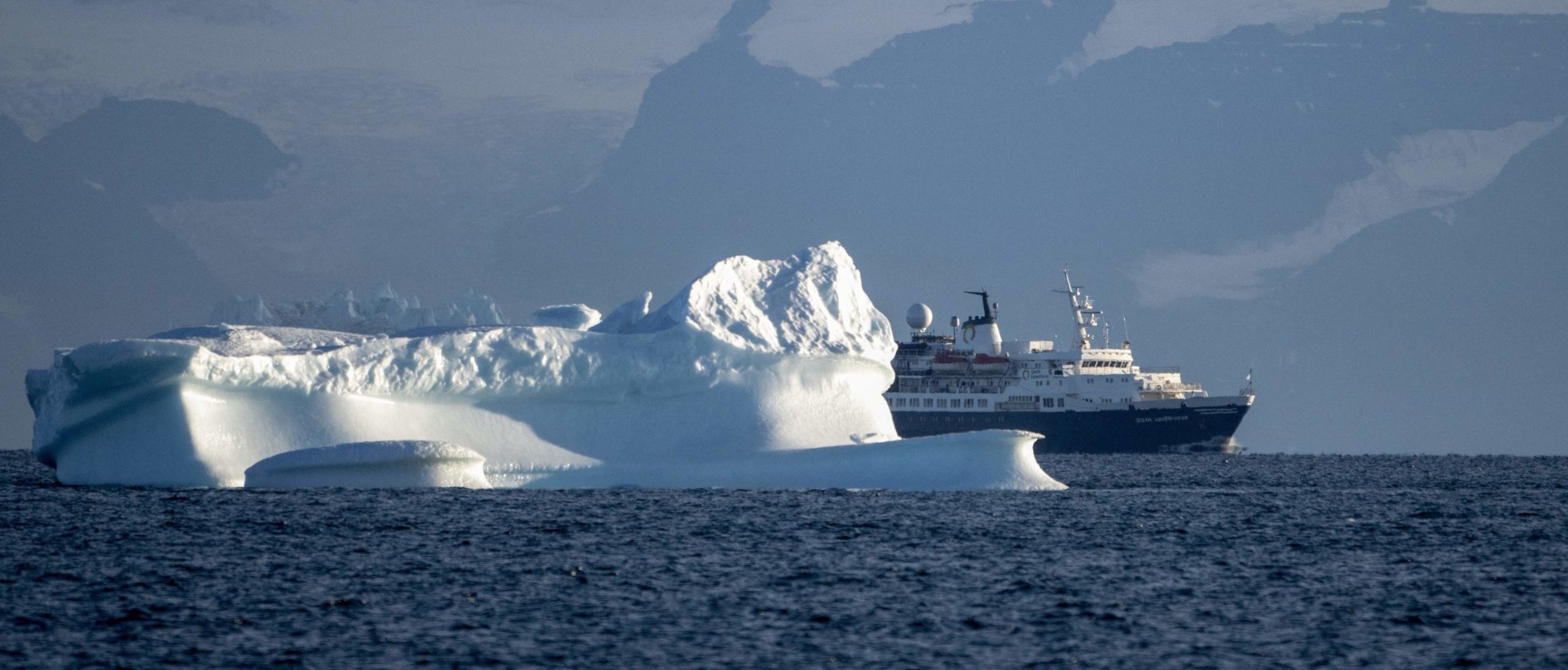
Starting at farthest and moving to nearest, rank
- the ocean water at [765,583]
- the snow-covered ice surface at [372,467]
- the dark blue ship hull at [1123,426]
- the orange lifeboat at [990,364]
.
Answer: the orange lifeboat at [990,364], the dark blue ship hull at [1123,426], the snow-covered ice surface at [372,467], the ocean water at [765,583]

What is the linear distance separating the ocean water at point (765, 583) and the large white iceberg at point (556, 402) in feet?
2.43

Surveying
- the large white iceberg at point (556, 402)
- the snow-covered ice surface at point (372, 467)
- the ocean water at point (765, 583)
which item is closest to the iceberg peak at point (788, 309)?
the large white iceberg at point (556, 402)

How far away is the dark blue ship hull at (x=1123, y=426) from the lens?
67.1 metres

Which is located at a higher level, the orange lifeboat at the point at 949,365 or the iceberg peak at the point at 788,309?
the orange lifeboat at the point at 949,365

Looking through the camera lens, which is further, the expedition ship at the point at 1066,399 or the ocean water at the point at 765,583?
the expedition ship at the point at 1066,399

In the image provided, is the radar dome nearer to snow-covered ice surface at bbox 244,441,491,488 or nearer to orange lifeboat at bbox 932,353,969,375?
orange lifeboat at bbox 932,353,969,375

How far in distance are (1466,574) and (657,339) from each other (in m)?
13.7

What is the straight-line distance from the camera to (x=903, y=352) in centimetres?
7350

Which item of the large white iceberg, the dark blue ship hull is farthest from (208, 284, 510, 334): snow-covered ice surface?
the dark blue ship hull

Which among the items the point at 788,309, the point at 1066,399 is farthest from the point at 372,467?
the point at 1066,399

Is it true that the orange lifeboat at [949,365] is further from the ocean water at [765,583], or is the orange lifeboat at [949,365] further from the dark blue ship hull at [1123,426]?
the ocean water at [765,583]

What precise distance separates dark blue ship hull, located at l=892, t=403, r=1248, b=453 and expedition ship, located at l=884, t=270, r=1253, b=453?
0.04 m

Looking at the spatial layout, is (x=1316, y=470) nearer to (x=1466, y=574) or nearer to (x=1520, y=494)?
(x=1520, y=494)

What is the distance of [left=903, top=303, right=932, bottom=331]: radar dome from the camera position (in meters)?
74.6
